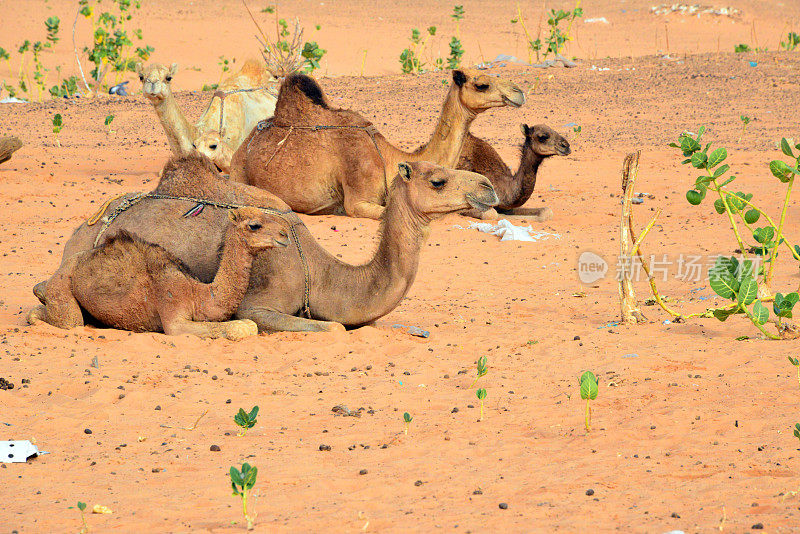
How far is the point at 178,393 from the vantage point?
5.46 m

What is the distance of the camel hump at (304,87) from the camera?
11.2m

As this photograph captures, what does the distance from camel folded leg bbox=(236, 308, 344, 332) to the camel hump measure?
495 centimetres

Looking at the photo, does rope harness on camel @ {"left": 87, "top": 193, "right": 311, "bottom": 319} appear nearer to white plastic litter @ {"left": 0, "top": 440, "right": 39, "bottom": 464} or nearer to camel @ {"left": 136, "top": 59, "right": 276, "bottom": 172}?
white plastic litter @ {"left": 0, "top": 440, "right": 39, "bottom": 464}

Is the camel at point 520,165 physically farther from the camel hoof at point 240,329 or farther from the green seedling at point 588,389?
the green seedling at point 588,389

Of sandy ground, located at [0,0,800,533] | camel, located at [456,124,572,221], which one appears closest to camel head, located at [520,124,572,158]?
camel, located at [456,124,572,221]

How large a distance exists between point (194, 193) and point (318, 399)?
2.37 metres

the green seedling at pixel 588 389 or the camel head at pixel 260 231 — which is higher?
the camel head at pixel 260 231

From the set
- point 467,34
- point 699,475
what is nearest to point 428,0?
point 467,34

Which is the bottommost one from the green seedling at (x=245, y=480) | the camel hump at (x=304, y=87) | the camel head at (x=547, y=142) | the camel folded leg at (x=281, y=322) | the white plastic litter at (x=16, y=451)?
the white plastic litter at (x=16, y=451)

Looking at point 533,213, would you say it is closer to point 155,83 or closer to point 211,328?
point 155,83

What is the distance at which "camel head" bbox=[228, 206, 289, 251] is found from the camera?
20.4ft

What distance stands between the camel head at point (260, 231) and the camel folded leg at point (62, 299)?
4.34 feet

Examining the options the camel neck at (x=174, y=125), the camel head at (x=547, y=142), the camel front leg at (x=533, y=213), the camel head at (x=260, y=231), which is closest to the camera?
the camel head at (x=260, y=231)

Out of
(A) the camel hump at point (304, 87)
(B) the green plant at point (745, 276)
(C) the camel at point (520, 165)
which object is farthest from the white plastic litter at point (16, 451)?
(C) the camel at point (520, 165)
